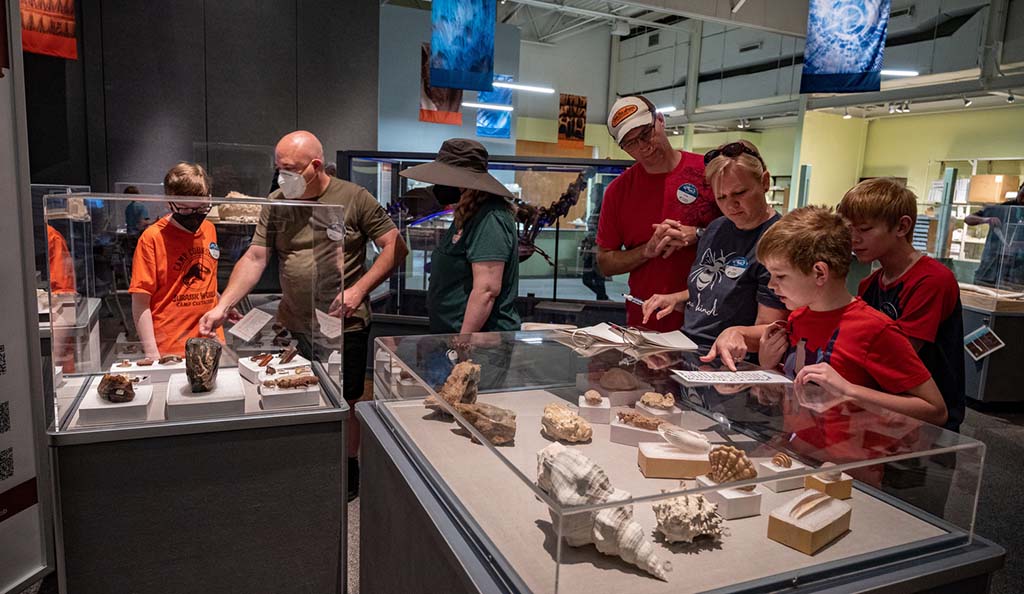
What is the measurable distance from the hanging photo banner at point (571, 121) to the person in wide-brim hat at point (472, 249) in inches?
392

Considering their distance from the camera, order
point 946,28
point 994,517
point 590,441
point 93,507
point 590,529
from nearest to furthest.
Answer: point 590,529
point 590,441
point 93,507
point 994,517
point 946,28

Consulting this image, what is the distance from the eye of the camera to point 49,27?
4906mm

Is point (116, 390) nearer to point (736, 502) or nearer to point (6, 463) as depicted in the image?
point (6, 463)

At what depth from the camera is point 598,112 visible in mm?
17016

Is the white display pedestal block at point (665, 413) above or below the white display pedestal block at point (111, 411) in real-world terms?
above

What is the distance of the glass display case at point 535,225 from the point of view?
4.50 m

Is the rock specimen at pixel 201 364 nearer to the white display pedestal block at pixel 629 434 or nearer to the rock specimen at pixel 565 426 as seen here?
the rock specimen at pixel 565 426

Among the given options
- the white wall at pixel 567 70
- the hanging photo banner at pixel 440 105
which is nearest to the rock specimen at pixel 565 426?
the hanging photo banner at pixel 440 105

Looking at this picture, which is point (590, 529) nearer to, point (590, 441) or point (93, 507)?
point (590, 441)

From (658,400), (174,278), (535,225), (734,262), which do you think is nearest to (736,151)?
(734,262)

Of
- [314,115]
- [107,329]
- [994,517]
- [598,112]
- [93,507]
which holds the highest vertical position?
[598,112]

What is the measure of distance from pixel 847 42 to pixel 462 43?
3.16 m

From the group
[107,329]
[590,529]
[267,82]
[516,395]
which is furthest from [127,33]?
[590,529]

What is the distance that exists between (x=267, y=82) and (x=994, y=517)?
250 inches
